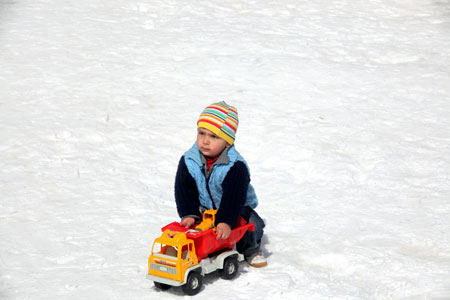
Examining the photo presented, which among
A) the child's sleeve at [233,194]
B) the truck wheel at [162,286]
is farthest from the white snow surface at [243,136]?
the child's sleeve at [233,194]

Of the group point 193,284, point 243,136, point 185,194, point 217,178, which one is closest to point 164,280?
point 193,284

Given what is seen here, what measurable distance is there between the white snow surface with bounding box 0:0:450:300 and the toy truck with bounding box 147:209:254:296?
Result: 0.13 metres

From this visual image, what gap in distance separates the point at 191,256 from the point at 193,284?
0.66 ft

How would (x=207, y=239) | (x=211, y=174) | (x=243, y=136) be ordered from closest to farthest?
(x=207, y=239), (x=211, y=174), (x=243, y=136)

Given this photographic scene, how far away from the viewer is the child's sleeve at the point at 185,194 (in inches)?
179

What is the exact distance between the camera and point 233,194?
441 cm

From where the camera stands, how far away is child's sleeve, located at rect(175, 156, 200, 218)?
455 cm

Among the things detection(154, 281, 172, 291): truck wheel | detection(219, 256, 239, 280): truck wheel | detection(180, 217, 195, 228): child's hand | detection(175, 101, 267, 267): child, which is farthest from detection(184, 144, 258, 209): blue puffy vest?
detection(154, 281, 172, 291): truck wheel

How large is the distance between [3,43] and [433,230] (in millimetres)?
7467

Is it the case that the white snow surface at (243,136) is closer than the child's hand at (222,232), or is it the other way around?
the child's hand at (222,232)

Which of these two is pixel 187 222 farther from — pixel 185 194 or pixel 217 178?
pixel 217 178

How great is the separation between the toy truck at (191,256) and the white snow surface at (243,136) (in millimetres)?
126

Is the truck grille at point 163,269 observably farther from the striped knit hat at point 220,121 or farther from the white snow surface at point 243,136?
the striped knit hat at point 220,121

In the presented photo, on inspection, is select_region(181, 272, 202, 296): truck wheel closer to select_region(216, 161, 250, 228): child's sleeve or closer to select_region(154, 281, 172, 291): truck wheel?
select_region(154, 281, 172, 291): truck wheel
